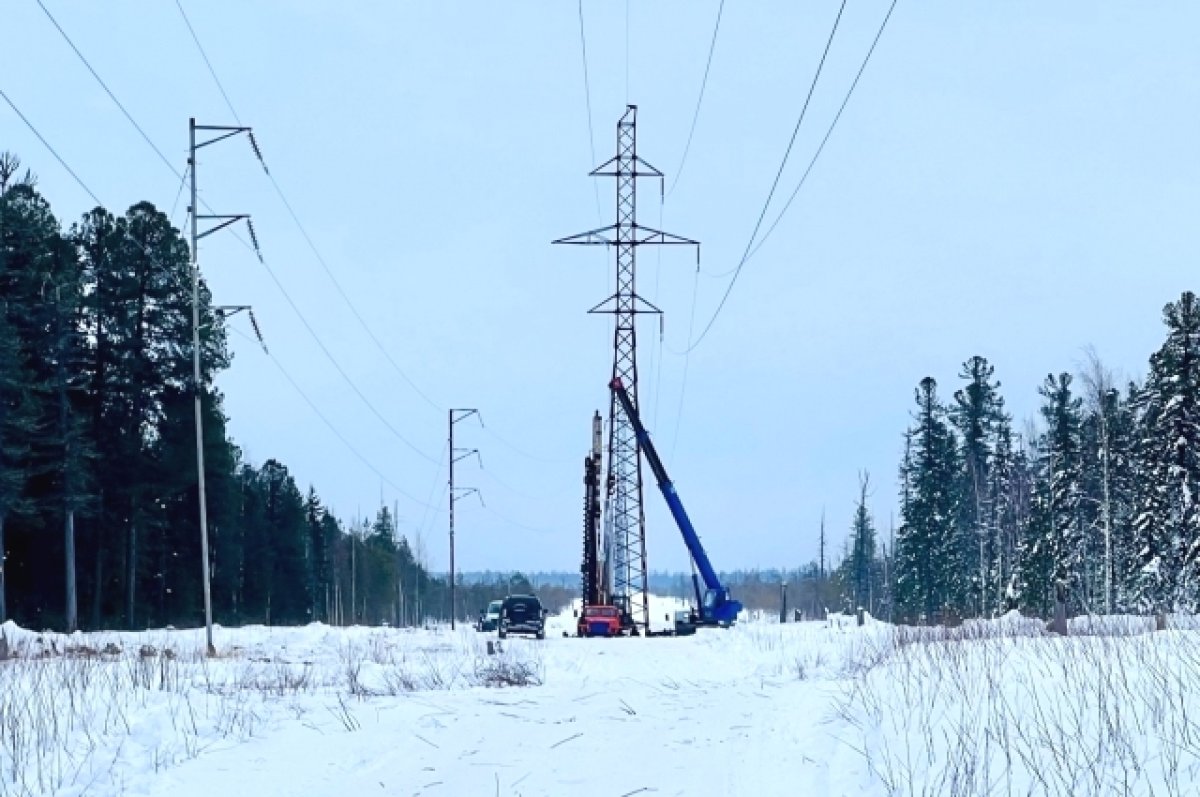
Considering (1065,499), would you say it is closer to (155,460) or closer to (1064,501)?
(1064,501)

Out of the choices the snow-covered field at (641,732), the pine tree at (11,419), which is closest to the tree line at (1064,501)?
the snow-covered field at (641,732)

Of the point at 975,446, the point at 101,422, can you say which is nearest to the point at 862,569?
the point at 975,446

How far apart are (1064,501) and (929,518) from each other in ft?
57.8

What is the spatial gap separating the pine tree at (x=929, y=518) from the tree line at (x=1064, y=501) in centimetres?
9

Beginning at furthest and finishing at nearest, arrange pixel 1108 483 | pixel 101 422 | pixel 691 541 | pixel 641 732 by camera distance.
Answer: pixel 1108 483 → pixel 101 422 → pixel 691 541 → pixel 641 732

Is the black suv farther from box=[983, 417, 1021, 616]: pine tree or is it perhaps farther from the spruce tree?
box=[983, 417, 1021, 616]: pine tree

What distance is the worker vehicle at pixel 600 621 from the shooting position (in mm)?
48562

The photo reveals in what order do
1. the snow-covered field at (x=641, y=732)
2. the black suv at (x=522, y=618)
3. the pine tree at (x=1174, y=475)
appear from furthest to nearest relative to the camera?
the black suv at (x=522, y=618) < the pine tree at (x=1174, y=475) < the snow-covered field at (x=641, y=732)

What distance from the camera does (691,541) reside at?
46.1 metres

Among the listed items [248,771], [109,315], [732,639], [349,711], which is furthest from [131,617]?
[248,771]

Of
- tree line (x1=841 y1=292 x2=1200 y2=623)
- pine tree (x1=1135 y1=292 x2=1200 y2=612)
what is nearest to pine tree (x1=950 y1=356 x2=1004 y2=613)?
tree line (x1=841 y1=292 x2=1200 y2=623)

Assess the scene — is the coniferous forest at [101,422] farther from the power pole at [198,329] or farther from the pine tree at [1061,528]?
the pine tree at [1061,528]

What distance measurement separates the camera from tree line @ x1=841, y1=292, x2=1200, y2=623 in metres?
52.9

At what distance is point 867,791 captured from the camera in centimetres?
947
